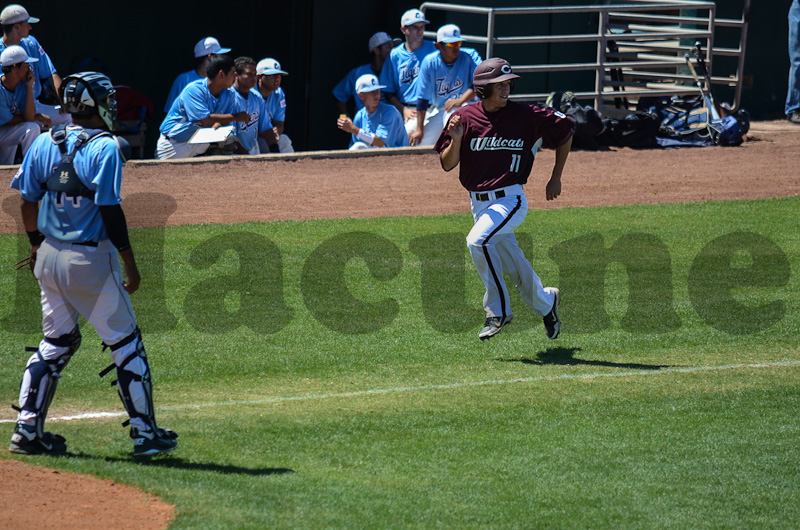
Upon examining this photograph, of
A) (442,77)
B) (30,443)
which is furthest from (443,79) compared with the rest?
(30,443)

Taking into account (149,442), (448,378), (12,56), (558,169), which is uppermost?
(12,56)

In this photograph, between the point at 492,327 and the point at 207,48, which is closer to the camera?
the point at 492,327

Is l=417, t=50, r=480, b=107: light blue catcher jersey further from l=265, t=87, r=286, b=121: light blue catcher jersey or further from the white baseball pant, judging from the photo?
the white baseball pant

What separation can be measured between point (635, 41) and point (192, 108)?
341 inches

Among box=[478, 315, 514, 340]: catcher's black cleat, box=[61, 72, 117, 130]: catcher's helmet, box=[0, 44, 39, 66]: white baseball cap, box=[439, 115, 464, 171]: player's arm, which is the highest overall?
box=[61, 72, 117, 130]: catcher's helmet

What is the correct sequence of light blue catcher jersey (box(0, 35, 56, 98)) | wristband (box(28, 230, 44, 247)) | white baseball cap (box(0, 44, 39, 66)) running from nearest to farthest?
wristband (box(28, 230, 44, 247)), white baseball cap (box(0, 44, 39, 66)), light blue catcher jersey (box(0, 35, 56, 98))

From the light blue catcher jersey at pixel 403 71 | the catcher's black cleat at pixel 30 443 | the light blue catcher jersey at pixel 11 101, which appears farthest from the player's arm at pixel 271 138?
the catcher's black cleat at pixel 30 443

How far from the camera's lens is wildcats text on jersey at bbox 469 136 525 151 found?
702cm

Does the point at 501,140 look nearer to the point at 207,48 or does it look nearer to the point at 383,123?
the point at 383,123

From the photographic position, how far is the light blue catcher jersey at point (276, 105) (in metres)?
13.3

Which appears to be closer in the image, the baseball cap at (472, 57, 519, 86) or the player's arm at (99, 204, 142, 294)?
the player's arm at (99, 204, 142, 294)

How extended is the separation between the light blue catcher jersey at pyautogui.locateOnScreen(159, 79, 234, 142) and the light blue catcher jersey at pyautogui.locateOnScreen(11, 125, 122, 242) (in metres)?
7.44

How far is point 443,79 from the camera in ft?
44.9

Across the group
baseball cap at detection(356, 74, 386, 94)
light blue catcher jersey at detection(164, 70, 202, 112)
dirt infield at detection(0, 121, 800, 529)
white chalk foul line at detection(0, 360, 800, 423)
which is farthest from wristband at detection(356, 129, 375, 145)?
white chalk foul line at detection(0, 360, 800, 423)
